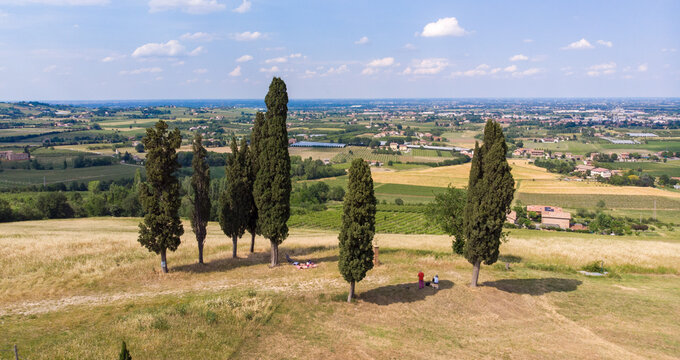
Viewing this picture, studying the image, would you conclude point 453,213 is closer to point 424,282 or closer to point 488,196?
point 424,282

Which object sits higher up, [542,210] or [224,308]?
[224,308]

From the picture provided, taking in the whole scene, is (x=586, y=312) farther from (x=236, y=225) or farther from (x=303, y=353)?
(x=236, y=225)

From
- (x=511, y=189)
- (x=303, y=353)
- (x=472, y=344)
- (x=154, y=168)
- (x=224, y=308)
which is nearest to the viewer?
(x=303, y=353)

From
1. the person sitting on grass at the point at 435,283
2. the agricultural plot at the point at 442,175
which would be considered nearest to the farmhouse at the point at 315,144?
the agricultural plot at the point at 442,175

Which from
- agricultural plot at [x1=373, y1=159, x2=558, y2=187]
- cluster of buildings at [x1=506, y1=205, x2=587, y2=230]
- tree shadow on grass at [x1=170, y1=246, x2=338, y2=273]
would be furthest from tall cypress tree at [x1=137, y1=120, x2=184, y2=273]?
agricultural plot at [x1=373, y1=159, x2=558, y2=187]

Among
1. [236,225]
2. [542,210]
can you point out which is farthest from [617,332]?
[542,210]

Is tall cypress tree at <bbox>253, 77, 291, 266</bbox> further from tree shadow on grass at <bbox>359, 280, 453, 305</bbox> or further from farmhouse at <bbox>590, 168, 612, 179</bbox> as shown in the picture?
farmhouse at <bbox>590, 168, 612, 179</bbox>
